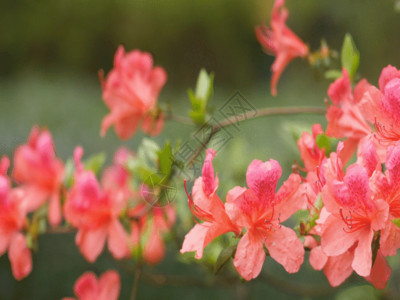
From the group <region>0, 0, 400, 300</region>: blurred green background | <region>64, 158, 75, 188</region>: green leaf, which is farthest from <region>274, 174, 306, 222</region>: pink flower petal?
<region>0, 0, 400, 300</region>: blurred green background

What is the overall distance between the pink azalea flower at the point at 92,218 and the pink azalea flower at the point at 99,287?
0.05m

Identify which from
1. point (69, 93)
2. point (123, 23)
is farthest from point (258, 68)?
point (69, 93)

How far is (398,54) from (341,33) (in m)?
0.65

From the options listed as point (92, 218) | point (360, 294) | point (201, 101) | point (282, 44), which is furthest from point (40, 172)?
point (360, 294)

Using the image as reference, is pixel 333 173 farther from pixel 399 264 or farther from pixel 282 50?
pixel 399 264

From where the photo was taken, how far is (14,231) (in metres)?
0.78

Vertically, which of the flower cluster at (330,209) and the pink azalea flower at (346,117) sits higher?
the pink azalea flower at (346,117)

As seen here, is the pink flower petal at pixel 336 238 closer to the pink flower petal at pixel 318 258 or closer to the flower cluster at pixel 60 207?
the pink flower petal at pixel 318 258

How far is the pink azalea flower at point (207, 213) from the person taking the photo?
0.49 meters

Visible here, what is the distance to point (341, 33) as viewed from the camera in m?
4.26

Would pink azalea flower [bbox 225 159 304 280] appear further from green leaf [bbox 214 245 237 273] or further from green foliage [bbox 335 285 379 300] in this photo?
green foliage [bbox 335 285 379 300]

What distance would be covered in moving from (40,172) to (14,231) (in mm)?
136

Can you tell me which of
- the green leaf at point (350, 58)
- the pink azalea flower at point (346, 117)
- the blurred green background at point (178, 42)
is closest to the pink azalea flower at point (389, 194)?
the pink azalea flower at point (346, 117)

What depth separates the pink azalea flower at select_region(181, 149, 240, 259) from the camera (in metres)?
0.49
